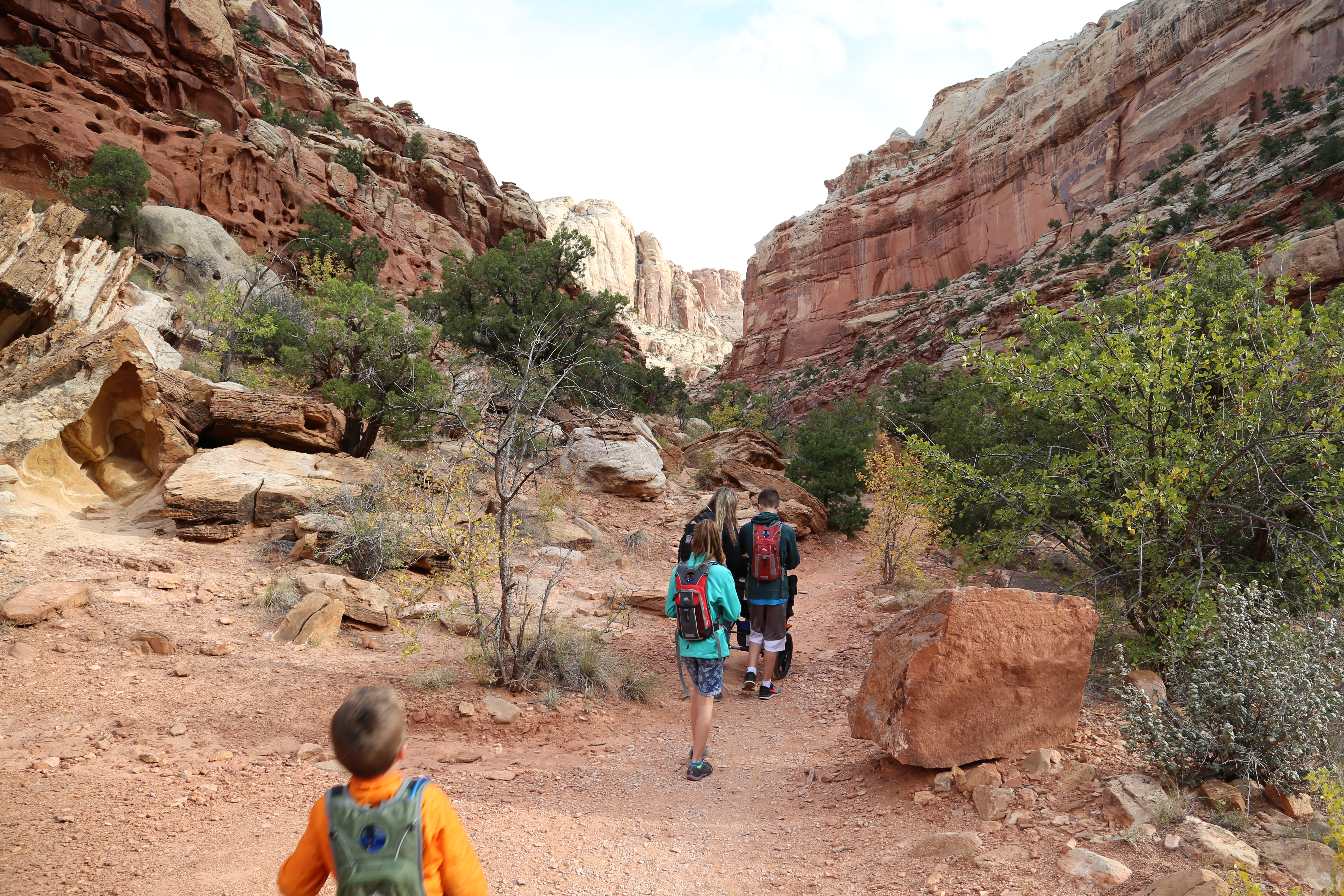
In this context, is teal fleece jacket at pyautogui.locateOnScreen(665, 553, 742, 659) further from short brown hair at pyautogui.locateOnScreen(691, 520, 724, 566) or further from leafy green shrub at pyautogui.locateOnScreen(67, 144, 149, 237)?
leafy green shrub at pyautogui.locateOnScreen(67, 144, 149, 237)

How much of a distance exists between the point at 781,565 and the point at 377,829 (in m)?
4.57

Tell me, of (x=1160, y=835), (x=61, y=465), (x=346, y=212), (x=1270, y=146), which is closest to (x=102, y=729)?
(x=61, y=465)

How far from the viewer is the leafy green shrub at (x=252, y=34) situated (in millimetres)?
33500

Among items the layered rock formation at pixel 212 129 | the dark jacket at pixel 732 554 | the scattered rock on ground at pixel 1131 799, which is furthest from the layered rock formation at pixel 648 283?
the scattered rock on ground at pixel 1131 799

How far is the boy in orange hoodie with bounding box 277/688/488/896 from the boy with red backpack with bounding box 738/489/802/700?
→ 4.30 metres

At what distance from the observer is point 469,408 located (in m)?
9.54

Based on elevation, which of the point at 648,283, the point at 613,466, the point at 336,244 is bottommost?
the point at 613,466

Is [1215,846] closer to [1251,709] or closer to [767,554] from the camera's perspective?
[1251,709]

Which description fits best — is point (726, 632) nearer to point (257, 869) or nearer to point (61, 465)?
point (257, 869)

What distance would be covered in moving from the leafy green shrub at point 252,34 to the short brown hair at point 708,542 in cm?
4313

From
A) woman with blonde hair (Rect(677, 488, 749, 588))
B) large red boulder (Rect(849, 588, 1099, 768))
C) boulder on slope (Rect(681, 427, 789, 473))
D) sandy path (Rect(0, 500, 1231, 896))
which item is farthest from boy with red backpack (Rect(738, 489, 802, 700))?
boulder on slope (Rect(681, 427, 789, 473))

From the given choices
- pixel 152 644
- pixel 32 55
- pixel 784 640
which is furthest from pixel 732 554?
pixel 32 55

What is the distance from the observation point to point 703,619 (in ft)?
14.0

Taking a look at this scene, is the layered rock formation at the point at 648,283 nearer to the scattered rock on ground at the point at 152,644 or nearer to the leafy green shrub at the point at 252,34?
the leafy green shrub at the point at 252,34
